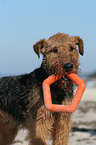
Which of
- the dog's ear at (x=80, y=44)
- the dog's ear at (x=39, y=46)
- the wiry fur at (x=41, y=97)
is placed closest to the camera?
the wiry fur at (x=41, y=97)

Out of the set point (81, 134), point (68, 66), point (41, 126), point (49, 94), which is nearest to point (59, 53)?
Result: point (68, 66)

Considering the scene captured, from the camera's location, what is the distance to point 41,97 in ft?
14.6

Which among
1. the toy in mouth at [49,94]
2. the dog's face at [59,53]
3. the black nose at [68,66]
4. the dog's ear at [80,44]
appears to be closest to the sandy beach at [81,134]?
the toy in mouth at [49,94]

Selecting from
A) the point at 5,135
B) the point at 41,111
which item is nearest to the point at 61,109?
the point at 41,111

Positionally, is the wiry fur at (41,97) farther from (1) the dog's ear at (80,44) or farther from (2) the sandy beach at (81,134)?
(2) the sandy beach at (81,134)

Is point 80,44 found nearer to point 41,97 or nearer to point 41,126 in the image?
point 41,97

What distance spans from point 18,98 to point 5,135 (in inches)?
42.4

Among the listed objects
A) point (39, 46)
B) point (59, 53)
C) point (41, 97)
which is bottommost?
point (41, 97)

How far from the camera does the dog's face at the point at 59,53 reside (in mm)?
4012

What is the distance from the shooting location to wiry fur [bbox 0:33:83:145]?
427 cm

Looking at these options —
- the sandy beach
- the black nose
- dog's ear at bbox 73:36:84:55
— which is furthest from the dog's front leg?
dog's ear at bbox 73:36:84:55

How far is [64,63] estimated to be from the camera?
3.98 metres

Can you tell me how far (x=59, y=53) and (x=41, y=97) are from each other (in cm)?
86

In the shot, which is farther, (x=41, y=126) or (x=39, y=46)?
(x=39, y=46)
